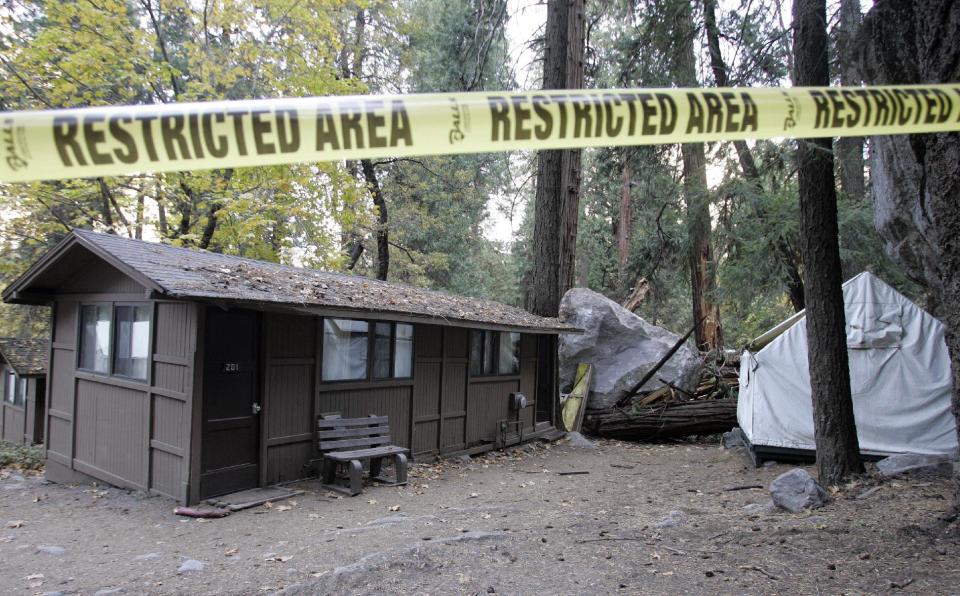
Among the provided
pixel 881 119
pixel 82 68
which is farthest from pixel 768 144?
pixel 82 68

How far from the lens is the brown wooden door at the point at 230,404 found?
7.36 metres

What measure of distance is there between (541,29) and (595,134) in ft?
45.2

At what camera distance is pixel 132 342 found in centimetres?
833

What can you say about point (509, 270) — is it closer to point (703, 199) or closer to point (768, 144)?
point (703, 199)

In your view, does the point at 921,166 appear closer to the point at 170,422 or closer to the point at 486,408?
the point at 486,408

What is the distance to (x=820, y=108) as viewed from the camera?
10.4ft

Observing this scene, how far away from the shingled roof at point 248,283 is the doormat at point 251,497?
2.40 metres

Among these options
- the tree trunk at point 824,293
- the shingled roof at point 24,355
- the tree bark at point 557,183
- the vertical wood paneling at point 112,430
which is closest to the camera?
the tree trunk at point 824,293

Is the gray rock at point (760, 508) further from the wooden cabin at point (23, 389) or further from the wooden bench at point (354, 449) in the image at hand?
the wooden cabin at point (23, 389)

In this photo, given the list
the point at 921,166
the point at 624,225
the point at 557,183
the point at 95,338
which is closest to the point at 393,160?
the point at 557,183

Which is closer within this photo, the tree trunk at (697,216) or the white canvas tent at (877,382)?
the white canvas tent at (877,382)

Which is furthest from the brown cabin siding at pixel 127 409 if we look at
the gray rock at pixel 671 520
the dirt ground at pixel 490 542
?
the gray rock at pixel 671 520

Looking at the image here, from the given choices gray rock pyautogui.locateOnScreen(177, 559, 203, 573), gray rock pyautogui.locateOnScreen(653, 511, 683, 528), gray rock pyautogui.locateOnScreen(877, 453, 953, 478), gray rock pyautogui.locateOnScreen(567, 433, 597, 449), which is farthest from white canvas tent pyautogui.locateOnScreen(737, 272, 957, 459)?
gray rock pyautogui.locateOnScreen(177, 559, 203, 573)

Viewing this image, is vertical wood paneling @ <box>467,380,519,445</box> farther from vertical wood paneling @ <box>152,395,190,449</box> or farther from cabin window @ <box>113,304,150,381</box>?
cabin window @ <box>113,304,150,381</box>
